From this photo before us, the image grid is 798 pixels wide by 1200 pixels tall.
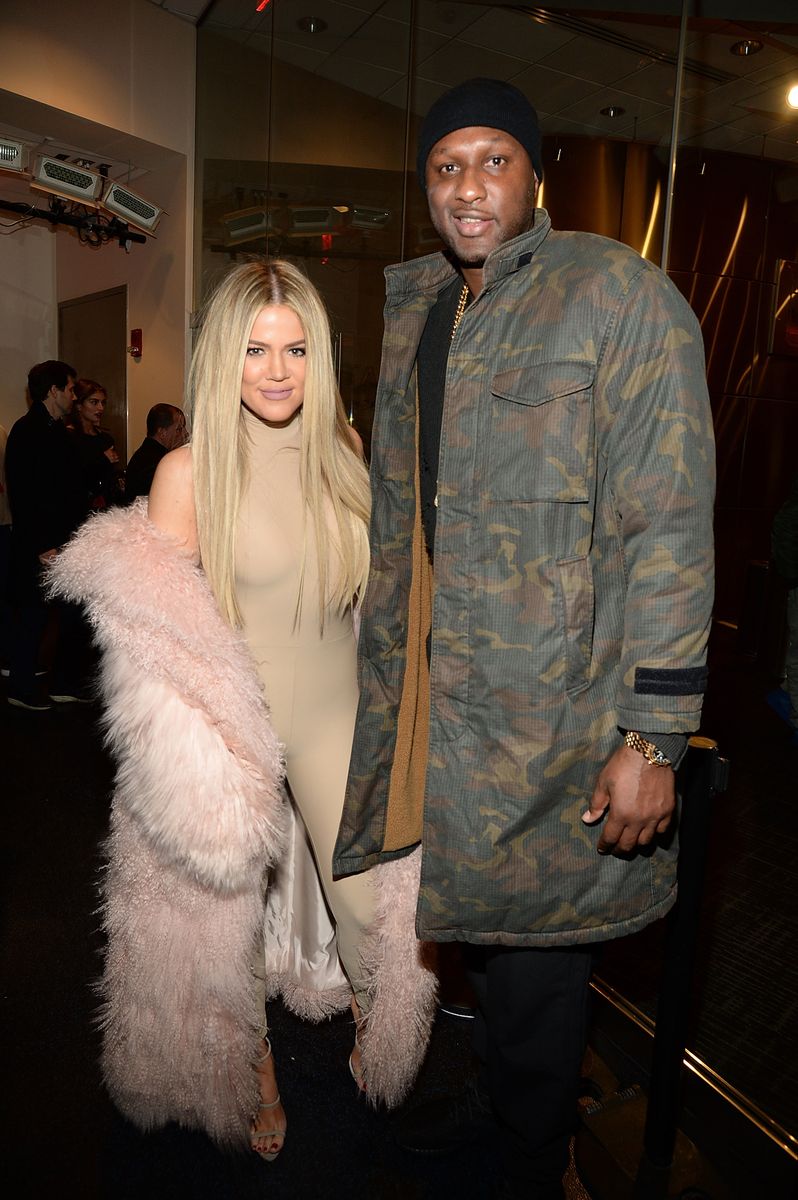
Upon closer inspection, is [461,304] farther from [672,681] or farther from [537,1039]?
[537,1039]

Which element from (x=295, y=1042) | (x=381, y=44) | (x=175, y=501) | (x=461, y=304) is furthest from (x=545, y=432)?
(x=381, y=44)

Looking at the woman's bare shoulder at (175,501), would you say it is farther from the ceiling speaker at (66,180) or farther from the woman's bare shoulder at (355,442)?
the ceiling speaker at (66,180)

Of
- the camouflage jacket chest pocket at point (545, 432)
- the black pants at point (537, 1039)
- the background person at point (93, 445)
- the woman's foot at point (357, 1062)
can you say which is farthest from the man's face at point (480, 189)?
the background person at point (93, 445)

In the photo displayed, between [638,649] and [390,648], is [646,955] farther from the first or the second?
[638,649]

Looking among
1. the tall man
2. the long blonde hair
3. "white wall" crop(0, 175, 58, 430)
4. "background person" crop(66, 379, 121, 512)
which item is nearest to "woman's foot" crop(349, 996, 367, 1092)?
the tall man

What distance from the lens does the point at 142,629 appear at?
1715 mm

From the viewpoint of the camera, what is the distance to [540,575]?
132 centimetres

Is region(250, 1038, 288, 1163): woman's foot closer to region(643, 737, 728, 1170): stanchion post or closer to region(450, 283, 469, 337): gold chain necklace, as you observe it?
region(643, 737, 728, 1170): stanchion post

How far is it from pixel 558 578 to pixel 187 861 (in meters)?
0.95

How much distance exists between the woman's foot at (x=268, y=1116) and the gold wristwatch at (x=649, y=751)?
126 centimetres

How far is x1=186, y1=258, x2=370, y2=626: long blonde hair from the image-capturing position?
181 cm

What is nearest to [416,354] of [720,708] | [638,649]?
[638,649]

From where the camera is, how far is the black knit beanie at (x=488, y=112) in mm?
1384

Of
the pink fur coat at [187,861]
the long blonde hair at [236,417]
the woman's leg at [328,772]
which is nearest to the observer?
the pink fur coat at [187,861]
